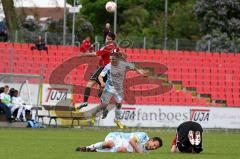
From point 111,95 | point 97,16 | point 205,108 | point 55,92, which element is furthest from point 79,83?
point 97,16

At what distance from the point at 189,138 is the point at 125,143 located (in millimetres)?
1487

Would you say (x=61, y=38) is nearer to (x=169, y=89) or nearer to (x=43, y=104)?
(x=169, y=89)

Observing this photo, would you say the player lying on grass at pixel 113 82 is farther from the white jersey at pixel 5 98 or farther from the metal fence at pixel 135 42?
the metal fence at pixel 135 42

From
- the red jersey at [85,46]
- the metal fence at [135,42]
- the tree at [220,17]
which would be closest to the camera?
the red jersey at [85,46]

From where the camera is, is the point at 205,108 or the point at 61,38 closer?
the point at 205,108

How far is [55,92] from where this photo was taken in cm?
3481

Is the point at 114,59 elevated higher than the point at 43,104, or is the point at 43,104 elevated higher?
the point at 114,59

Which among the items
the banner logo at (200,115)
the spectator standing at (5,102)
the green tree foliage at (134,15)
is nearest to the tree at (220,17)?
the banner logo at (200,115)

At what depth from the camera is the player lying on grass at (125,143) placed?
1806 centimetres

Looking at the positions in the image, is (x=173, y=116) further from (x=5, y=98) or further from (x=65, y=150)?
(x=65, y=150)

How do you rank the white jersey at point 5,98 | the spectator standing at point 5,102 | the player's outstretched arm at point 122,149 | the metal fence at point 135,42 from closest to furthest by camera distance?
the player's outstretched arm at point 122,149
the spectator standing at point 5,102
the white jersey at point 5,98
the metal fence at point 135,42

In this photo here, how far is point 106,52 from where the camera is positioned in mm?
27328

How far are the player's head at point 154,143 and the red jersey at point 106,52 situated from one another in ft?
29.9

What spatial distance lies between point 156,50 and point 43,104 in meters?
9.73
